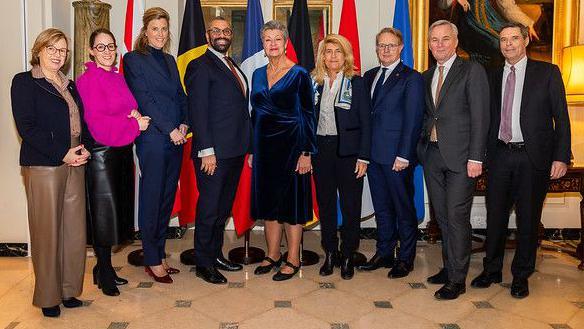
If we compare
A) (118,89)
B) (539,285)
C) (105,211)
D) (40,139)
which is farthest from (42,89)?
(539,285)

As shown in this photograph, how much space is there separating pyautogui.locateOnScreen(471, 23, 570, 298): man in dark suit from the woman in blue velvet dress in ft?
3.99

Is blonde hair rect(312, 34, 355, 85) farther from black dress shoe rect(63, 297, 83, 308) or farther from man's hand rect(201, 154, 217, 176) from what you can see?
black dress shoe rect(63, 297, 83, 308)

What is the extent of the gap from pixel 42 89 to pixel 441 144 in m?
2.33

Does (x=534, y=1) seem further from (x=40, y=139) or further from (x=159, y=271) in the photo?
(x=40, y=139)

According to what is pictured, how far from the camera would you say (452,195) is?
10.8 feet

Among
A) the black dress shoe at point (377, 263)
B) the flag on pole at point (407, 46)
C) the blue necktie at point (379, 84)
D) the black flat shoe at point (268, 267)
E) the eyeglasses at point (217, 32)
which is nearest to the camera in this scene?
the eyeglasses at point (217, 32)

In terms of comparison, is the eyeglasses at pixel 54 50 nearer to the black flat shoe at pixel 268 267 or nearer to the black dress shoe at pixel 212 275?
the black dress shoe at pixel 212 275

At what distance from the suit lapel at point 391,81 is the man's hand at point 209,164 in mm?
A: 1189

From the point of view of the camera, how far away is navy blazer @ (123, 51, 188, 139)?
3322 millimetres

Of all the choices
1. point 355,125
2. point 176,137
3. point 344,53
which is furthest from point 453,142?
point 176,137

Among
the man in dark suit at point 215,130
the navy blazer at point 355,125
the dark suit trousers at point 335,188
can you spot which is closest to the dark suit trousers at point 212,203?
the man in dark suit at point 215,130

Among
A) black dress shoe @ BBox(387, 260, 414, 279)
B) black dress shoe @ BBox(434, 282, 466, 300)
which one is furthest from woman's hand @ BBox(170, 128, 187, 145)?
black dress shoe @ BBox(434, 282, 466, 300)

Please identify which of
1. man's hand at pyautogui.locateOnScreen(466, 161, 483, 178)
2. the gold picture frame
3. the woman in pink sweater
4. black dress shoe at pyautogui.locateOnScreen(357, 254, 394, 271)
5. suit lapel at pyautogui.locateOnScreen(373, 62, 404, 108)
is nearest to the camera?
the woman in pink sweater

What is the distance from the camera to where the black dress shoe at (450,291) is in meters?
3.32
